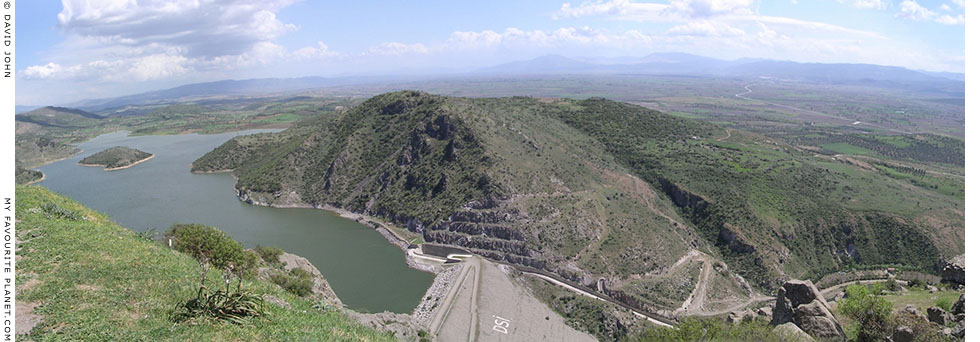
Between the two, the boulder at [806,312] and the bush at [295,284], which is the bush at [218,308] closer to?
the bush at [295,284]

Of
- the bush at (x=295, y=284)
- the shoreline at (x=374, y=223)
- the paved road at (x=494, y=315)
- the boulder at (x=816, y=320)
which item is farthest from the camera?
the shoreline at (x=374, y=223)

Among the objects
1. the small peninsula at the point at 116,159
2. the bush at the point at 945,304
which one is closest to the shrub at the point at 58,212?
the bush at the point at 945,304

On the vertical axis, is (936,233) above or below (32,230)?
below

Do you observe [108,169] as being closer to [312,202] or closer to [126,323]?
[312,202]

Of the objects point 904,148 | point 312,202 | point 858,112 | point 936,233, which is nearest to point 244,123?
point 312,202

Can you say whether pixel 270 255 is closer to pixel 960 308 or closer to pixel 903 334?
pixel 903 334

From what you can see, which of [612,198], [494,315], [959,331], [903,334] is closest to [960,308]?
[959,331]

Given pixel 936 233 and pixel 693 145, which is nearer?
pixel 936 233
